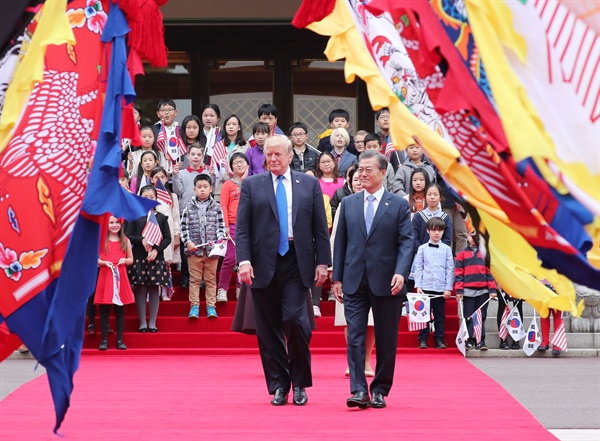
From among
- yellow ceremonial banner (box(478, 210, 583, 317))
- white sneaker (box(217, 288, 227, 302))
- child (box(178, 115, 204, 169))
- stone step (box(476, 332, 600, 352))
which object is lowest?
stone step (box(476, 332, 600, 352))

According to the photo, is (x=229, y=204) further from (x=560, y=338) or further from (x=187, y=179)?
(x=560, y=338)

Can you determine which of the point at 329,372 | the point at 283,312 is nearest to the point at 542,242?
the point at 283,312

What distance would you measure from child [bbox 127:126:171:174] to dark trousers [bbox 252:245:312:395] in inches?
248

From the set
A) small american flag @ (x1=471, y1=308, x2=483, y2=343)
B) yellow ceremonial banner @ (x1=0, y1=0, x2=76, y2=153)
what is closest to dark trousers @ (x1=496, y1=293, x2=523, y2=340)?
small american flag @ (x1=471, y1=308, x2=483, y2=343)

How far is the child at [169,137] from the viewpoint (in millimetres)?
16297

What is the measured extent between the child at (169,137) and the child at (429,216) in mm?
3471

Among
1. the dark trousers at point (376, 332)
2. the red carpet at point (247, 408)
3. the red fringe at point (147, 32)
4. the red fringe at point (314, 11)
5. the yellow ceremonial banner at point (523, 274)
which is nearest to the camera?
the yellow ceremonial banner at point (523, 274)

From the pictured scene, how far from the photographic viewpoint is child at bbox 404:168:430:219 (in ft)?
49.2

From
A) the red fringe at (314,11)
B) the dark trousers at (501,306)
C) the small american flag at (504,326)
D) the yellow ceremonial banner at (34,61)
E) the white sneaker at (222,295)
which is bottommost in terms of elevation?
the small american flag at (504,326)

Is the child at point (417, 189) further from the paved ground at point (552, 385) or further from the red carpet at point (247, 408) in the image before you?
the red carpet at point (247, 408)

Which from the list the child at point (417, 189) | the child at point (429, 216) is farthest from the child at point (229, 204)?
the child at point (429, 216)

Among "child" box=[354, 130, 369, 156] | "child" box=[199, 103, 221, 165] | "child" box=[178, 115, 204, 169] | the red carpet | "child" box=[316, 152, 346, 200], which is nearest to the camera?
the red carpet

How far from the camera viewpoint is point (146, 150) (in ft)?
51.4

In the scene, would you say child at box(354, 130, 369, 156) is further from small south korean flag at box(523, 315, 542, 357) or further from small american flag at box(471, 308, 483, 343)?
small south korean flag at box(523, 315, 542, 357)
